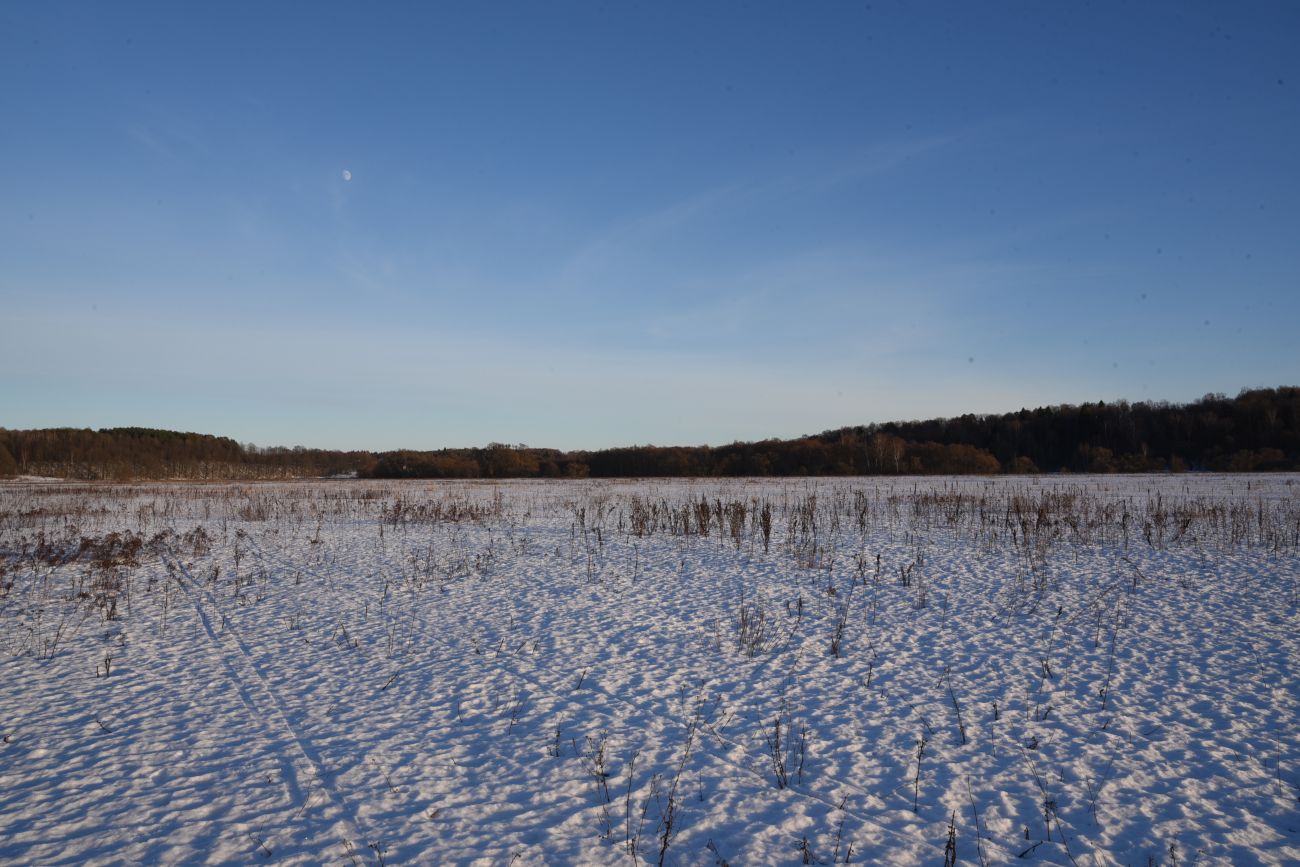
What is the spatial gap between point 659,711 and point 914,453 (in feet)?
184

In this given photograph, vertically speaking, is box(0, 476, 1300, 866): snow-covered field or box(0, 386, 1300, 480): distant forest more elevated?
box(0, 386, 1300, 480): distant forest

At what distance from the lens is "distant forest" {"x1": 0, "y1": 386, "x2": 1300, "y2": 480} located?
2088 inches

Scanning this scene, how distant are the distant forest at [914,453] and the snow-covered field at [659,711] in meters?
44.0

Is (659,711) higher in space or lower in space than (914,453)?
lower

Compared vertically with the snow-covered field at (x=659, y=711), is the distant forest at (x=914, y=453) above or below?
above

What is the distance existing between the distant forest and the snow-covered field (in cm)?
4402

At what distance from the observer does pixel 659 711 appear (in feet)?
18.2

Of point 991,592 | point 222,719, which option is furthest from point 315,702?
point 991,592

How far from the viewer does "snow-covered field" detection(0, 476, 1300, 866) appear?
3.78 metres

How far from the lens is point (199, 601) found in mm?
9555

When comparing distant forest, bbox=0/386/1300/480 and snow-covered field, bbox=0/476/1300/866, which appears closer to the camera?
snow-covered field, bbox=0/476/1300/866

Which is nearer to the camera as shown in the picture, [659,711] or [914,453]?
[659,711]

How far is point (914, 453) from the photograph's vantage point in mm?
56906

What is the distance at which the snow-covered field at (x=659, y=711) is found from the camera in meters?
3.78
